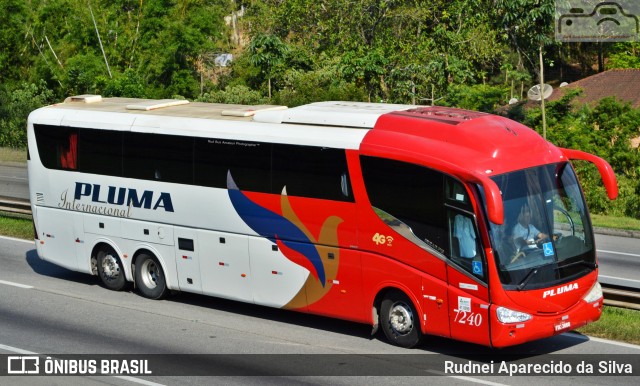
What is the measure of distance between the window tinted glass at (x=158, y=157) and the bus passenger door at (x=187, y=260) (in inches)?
37.1

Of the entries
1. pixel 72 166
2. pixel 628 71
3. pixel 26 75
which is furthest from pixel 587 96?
pixel 72 166

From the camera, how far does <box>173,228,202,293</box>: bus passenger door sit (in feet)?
59.0

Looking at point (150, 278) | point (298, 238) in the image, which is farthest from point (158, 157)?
point (298, 238)

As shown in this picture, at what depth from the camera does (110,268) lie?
19.6 meters

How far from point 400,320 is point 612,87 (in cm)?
4597

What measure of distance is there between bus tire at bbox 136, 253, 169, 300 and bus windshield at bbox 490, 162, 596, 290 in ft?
23.5

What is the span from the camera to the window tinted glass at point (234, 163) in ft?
55.2

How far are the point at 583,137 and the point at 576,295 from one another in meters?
24.2

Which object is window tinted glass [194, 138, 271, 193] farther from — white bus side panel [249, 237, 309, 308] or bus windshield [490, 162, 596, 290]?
bus windshield [490, 162, 596, 290]

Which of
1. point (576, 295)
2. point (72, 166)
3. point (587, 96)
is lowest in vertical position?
point (587, 96)

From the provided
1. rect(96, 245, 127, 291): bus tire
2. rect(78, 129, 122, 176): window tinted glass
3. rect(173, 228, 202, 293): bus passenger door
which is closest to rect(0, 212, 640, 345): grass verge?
rect(173, 228, 202, 293): bus passenger door

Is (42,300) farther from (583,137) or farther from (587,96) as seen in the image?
(587,96)

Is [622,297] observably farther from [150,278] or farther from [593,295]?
[150,278]

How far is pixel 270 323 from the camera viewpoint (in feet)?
56.5
